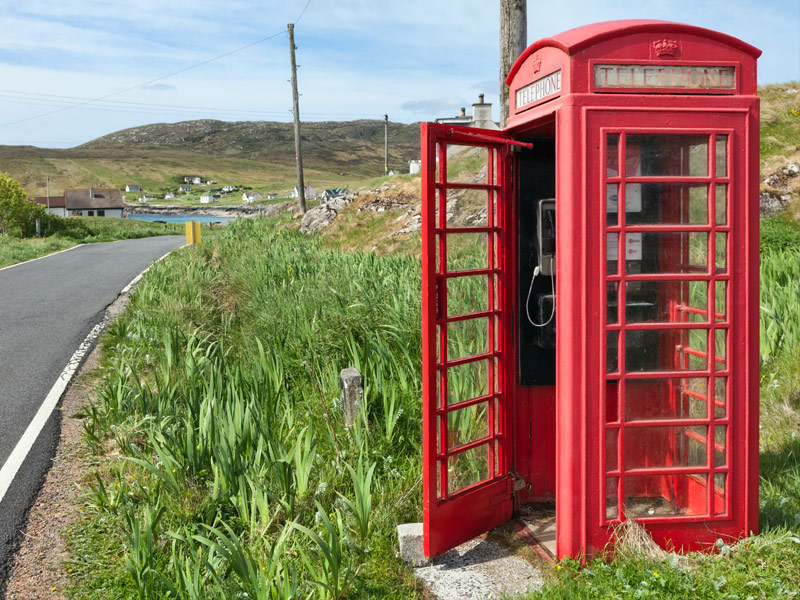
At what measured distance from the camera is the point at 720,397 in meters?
3.49

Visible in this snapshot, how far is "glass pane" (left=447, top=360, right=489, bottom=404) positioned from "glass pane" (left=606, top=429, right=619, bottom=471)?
746mm

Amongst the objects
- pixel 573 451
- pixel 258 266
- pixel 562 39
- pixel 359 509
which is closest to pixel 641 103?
pixel 562 39

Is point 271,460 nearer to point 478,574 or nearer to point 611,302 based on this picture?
point 478,574

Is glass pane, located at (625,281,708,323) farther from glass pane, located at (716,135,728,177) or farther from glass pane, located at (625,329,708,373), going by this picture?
glass pane, located at (716,135,728,177)

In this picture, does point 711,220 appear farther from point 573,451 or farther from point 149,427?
point 149,427

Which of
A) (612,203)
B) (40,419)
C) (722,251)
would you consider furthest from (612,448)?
(40,419)

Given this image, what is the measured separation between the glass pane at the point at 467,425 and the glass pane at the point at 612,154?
141 cm

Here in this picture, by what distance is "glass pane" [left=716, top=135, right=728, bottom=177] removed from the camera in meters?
3.31

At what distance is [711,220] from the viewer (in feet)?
10.9

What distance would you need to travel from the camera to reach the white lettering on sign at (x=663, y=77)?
3.29 metres

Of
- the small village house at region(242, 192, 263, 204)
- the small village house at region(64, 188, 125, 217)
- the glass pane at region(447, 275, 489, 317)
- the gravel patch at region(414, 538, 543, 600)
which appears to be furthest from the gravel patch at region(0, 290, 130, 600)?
the small village house at region(242, 192, 263, 204)

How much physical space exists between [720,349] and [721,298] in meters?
Answer: 0.24

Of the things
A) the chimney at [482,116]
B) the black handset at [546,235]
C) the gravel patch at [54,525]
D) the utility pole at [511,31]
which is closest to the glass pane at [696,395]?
the black handset at [546,235]

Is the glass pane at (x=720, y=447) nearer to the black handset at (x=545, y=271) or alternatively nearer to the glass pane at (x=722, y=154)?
the black handset at (x=545, y=271)
